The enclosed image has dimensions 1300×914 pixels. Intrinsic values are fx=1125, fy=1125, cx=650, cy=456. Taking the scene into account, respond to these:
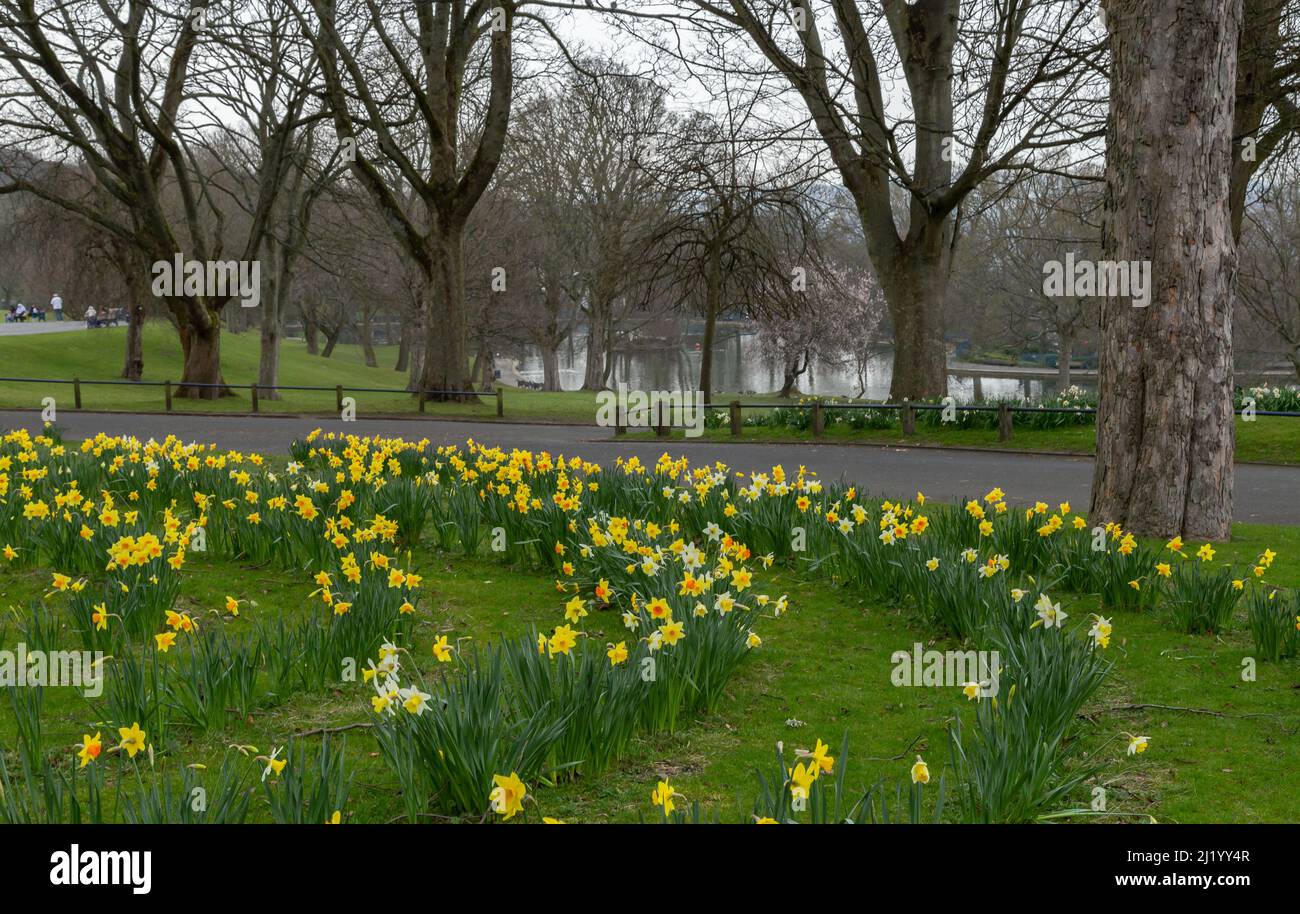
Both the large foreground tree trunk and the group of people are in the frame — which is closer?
the large foreground tree trunk

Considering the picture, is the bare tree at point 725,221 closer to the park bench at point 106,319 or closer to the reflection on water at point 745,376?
the reflection on water at point 745,376

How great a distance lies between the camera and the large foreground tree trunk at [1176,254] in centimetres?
797

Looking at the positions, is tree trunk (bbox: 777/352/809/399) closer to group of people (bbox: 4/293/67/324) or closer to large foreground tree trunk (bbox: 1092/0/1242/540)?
group of people (bbox: 4/293/67/324)

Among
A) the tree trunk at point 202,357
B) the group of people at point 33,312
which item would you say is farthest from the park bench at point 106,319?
the tree trunk at point 202,357

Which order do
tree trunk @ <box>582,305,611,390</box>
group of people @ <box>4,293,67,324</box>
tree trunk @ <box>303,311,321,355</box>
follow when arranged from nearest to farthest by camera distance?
1. tree trunk @ <box>582,305,611,390</box>
2. tree trunk @ <box>303,311,321,355</box>
3. group of people @ <box>4,293,67,324</box>

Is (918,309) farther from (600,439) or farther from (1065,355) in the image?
(1065,355)

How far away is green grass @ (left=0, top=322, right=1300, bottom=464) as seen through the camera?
17594 mm

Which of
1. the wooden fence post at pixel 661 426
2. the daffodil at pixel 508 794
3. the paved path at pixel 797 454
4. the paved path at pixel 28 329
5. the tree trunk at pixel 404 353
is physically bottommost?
the daffodil at pixel 508 794

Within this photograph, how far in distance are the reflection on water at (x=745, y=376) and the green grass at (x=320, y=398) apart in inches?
499

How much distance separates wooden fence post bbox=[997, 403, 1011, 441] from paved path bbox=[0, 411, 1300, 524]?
1254 millimetres

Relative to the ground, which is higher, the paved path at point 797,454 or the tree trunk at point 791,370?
the tree trunk at point 791,370

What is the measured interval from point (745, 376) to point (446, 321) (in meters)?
45.5

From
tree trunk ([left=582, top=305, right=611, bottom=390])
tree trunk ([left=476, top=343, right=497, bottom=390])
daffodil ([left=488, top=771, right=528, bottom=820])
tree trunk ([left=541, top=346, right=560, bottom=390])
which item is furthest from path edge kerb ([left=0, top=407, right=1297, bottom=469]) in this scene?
tree trunk ([left=541, top=346, right=560, bottom=390])
